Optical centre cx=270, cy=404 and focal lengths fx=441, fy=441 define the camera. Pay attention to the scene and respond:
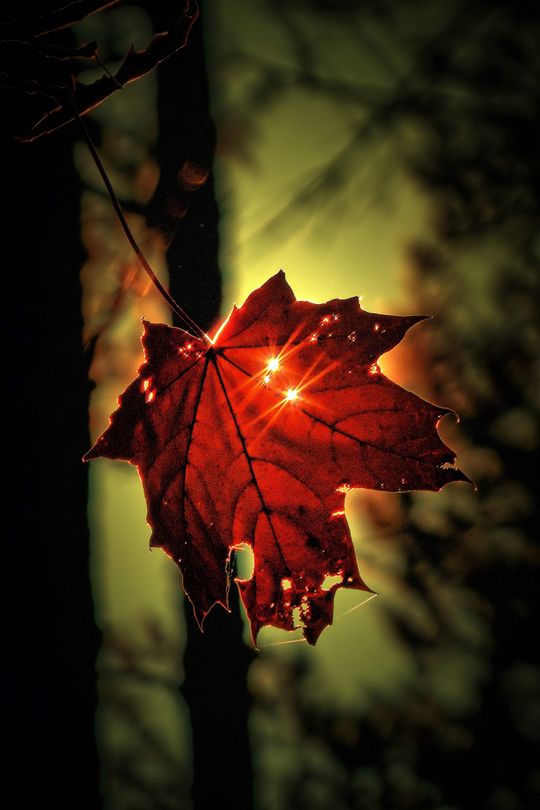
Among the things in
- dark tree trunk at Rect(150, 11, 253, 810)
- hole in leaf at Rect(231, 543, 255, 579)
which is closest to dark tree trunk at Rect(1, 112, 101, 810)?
dark tree trunk at Rect(150, 11, 253, 810)

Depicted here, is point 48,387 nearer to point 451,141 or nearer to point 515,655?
point 451,141

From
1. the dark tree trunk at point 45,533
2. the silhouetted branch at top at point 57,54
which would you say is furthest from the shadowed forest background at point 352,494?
the silhouetted branch at top at point 57,54

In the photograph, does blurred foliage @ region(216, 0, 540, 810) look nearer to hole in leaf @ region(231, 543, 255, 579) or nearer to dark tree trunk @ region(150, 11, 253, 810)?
dark tree trunk @ region(150, 11, 253, 810)

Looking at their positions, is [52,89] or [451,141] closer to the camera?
[52,89]

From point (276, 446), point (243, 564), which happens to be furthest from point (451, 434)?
point (276, 446)

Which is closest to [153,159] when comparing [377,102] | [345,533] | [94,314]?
[94,314]

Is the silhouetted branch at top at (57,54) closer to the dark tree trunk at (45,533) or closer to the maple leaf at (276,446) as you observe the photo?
the maple leaf at (276,446)
